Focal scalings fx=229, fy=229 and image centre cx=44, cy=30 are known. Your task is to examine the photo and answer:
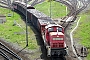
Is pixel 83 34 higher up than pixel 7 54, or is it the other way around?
pixel 83 34

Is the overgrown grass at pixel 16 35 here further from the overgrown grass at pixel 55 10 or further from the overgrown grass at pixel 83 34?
the overgrown grass at pixel 55 10

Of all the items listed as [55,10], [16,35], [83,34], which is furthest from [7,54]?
[55,10]

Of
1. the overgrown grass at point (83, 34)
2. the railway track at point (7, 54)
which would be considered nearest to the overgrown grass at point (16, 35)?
the railway track at point (7, 54)

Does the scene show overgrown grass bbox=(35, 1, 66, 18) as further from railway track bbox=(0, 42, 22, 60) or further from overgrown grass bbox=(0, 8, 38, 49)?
railway track bbox=(0, 42, 22, 60)

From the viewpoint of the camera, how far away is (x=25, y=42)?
38.8 metres

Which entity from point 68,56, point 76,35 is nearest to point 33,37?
point 76,35

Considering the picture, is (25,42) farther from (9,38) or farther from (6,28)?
(6,28)

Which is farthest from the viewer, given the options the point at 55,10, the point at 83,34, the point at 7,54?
the point at 55,10

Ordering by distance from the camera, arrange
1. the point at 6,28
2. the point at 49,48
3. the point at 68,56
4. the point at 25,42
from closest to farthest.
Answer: the point at 49,48, the point at 68,56, the point at 25,42, the point at 6,28

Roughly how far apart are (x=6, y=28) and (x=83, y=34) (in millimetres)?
16979

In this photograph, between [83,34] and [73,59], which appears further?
[83,34]

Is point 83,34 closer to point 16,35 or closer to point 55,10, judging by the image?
point 16,35

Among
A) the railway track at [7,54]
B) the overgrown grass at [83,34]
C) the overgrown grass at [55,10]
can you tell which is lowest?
the railway track at [7,54]

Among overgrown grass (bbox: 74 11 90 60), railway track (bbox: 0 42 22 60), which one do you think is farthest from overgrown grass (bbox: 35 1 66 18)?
railway track (bbox: 0 42 22 60)
